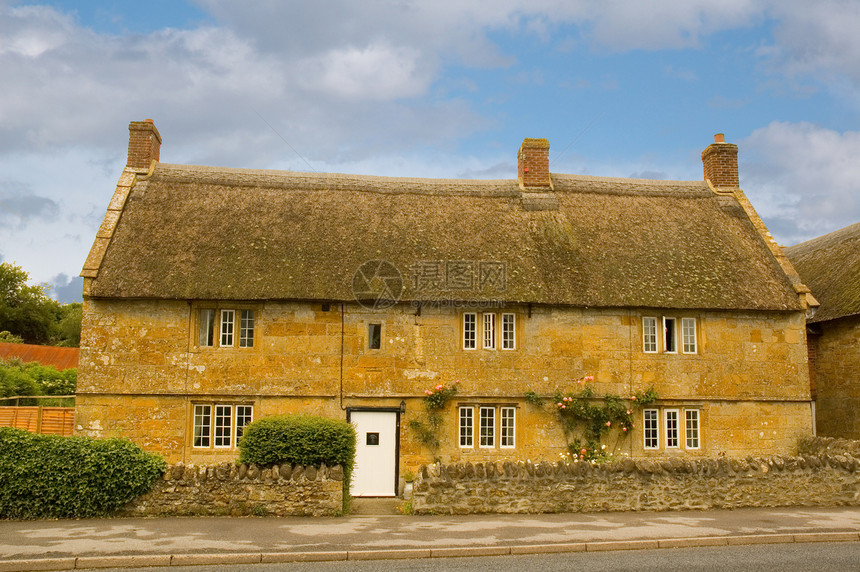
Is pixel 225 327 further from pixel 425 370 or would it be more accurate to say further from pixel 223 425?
pixel 425 370

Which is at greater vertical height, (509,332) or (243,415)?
(509,332)

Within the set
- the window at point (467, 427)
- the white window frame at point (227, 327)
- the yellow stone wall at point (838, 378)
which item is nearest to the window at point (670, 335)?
the window at point (467, 427)

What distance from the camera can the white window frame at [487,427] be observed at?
17328 millimetres

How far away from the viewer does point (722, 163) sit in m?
22.4

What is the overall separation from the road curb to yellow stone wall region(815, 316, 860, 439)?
30.0 ft

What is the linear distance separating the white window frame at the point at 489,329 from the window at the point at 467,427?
5.71 ft

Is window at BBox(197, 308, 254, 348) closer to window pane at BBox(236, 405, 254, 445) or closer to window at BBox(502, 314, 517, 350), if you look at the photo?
window pane at BBox(236, 405, 254, 445)

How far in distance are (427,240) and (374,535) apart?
9324 mm

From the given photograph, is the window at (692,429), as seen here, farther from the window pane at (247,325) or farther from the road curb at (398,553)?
the window pane at (247,325)

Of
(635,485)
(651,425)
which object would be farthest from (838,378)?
(635,485)

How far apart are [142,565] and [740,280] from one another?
16087 millimetres

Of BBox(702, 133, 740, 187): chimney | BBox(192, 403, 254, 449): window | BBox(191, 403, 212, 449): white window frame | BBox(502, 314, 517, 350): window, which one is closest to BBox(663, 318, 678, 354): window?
BBox(502, 314, 517, 350): window

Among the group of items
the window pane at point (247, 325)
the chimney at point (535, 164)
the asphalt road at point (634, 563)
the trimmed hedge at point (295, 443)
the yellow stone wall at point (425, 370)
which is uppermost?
the chimney at point (535, 164)

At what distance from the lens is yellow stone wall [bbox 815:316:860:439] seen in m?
19.2
